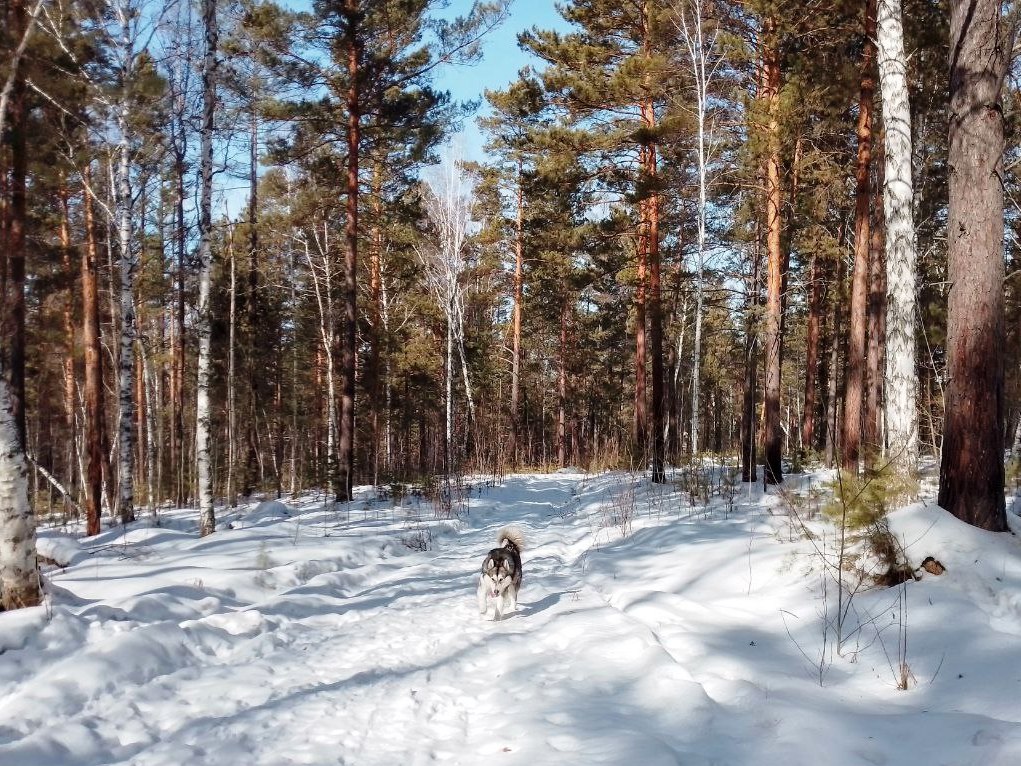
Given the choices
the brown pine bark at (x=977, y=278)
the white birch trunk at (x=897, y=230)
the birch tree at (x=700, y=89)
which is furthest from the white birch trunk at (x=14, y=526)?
the birch tree at (x=700, y=89)

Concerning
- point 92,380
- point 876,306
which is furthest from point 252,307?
point 876,306

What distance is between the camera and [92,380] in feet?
45.5

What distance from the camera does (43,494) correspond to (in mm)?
23859

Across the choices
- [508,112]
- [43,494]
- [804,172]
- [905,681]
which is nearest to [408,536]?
[905,681]

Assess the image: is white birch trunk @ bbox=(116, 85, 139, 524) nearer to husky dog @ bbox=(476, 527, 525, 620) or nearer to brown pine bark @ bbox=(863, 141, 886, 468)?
husky dog @ bbox=(476, 527, 525, 620)

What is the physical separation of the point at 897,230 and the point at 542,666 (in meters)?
6.05

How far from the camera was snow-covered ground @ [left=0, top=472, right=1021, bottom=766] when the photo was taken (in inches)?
116

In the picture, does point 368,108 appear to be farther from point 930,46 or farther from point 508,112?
point 930,46

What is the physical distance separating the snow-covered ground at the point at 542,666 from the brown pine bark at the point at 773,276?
5725 mm

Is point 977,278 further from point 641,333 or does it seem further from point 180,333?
point 180,333

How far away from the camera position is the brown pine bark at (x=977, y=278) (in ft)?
15.5

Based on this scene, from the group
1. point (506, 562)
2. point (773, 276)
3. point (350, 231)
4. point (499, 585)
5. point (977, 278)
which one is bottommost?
point (499, 585)

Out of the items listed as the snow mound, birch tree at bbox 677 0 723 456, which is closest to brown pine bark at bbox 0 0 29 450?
the snow mound

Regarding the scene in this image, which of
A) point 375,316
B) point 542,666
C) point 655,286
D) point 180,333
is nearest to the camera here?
point 542,666
